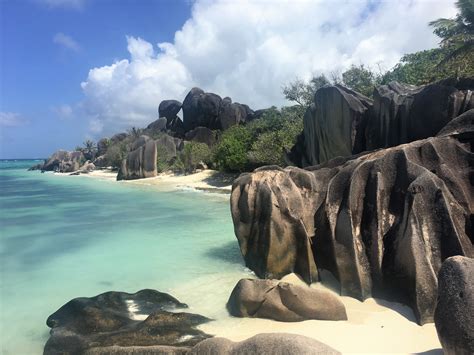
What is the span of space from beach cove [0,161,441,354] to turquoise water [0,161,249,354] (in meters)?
0.02

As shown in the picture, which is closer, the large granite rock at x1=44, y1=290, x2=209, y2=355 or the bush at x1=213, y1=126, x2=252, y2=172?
the large granite rock at x1=44, y1=290, x2=209, y2=355

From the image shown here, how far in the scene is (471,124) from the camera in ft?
20.6

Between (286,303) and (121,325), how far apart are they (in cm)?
210

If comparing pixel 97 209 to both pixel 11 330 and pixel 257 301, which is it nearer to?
pixel 11 330

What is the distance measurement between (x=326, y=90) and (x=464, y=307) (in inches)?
538

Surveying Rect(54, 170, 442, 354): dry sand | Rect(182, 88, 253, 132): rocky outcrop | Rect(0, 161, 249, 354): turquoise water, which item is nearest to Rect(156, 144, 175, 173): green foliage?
Rect(182, 88, 253, 132): rocky outcrop

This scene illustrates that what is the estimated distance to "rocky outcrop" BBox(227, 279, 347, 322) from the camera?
16.2ft

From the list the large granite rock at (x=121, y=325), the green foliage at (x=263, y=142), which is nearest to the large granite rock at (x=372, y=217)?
the large granite rock at (x=121, y=325)

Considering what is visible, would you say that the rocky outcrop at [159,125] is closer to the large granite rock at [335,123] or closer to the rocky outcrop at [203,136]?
the rocky outcrop at [203,136]

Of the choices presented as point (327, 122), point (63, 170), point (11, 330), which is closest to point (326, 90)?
point (327, 122)

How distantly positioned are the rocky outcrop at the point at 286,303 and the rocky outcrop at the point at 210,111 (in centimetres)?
4075

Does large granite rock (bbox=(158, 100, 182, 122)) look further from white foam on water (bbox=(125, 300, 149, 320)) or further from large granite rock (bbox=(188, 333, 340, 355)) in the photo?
large granite rock (bbox=(188, 333, 340, 355))

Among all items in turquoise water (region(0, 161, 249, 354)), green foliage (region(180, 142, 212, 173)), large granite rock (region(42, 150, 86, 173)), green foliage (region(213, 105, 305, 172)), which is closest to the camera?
turquoise water (region(0, 161, 249, 354))

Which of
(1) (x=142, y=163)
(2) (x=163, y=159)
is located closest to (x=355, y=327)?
(1) (x=142, y=163)
